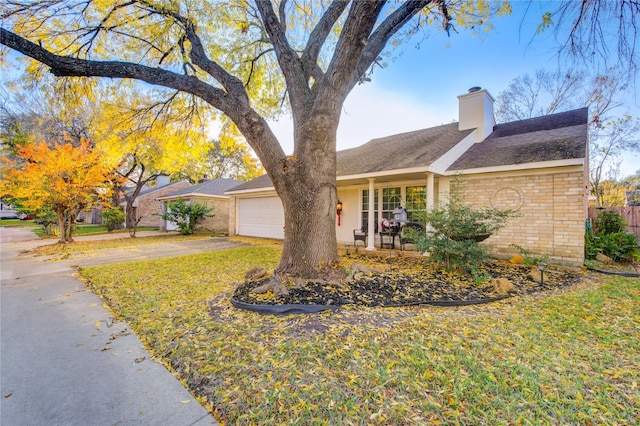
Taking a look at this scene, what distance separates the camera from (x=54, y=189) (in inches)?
397

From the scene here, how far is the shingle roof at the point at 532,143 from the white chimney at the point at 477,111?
391 millimetres

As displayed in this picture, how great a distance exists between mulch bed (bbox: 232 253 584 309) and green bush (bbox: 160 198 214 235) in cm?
1263

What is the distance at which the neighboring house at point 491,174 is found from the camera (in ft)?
22.4

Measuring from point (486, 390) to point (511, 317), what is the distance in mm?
1912

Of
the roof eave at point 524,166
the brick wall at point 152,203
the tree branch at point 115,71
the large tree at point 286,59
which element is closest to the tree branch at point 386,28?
the large tree at point 286,59

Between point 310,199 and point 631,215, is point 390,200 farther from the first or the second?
point 631,215

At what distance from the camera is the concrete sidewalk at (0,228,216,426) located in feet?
6.55

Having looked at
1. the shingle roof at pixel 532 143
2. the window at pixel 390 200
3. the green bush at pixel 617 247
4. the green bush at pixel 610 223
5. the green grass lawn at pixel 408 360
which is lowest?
the green grass lawn at pixel 408 360

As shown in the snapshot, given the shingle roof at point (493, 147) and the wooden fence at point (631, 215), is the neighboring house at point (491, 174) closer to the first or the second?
the shingle roof at point (493, 147)

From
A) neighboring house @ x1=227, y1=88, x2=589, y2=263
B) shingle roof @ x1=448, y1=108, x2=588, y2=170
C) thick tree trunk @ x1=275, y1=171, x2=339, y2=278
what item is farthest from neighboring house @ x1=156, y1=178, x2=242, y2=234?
thick tree trunk @ x1=275, y1=171, x2=339, y2=278

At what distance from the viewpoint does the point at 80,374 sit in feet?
8.23

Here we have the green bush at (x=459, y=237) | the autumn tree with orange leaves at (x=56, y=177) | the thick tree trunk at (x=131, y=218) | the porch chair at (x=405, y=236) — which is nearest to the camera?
the green bush at (x=459, y=237)

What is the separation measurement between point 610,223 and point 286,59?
34.7 feet

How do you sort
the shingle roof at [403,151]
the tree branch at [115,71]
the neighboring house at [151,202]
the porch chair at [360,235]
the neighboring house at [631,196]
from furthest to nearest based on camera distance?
the neighboring house at [151,202]
the neighboring house at [631,196]
the porch chair at [360,235]
the shingle roof at [403,151]
the tree branch at [115,71]
